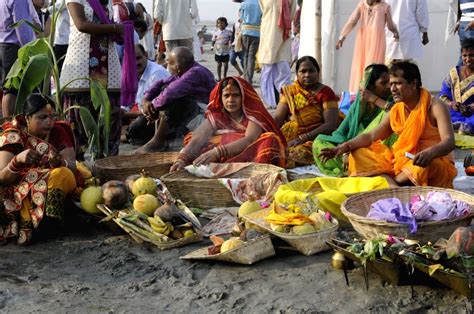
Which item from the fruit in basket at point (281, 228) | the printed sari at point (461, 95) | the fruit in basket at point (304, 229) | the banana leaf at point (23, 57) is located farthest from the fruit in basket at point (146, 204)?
the printed sari at point (461, 95)

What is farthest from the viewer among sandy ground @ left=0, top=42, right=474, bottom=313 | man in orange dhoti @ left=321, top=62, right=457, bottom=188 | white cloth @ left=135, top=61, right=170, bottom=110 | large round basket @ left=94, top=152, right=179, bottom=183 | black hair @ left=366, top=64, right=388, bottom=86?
white cloth @ left=135, top=61, right=170, bottom=110

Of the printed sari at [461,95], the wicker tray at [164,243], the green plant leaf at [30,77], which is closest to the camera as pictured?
the wicker tray at [164,243]

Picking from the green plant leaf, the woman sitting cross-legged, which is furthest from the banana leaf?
the woman sitting cross-legged

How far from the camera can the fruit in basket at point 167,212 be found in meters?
4.37

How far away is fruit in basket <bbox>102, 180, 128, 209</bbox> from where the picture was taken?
4.54m

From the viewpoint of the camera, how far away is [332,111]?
6.30 meters

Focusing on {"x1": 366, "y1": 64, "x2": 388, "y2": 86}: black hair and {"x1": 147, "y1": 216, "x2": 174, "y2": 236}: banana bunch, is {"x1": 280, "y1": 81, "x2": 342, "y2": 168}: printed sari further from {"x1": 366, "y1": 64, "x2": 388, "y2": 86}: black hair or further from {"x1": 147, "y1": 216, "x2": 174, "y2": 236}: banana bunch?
{"x1": 147, "y1": 216, "x2": 174, "y2": 236}: banana bunch

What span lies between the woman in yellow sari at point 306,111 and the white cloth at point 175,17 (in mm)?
3808

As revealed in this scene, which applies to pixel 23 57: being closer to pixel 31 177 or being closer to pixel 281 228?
pixel 31 177

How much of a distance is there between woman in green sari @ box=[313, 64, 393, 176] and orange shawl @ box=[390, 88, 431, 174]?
682 millimetres

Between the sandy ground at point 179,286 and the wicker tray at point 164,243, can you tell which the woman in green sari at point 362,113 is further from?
the sandy ground at point 179,286

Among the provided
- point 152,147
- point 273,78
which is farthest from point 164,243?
point 273,78

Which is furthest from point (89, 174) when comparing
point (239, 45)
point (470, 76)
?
point (239, 45)

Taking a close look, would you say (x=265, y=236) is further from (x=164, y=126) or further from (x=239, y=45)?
(x=239, y=45)
